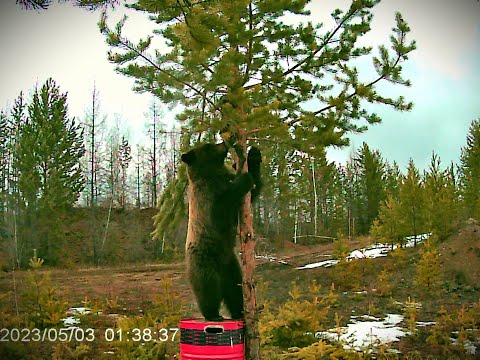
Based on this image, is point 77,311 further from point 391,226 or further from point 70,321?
point 391,226

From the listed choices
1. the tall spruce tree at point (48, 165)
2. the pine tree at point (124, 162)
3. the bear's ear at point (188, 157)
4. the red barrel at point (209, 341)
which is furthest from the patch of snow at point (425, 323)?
the pine tree at point (124, 162)

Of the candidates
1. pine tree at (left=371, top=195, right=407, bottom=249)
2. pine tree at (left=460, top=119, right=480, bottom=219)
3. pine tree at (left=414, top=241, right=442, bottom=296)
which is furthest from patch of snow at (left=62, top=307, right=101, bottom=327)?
pine tree at (left=460, top=119, right=480, bottom=219)

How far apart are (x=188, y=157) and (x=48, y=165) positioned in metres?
2.86

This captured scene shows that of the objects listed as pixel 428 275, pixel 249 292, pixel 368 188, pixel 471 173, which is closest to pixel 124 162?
pixel 368 188

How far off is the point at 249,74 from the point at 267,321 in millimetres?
1728

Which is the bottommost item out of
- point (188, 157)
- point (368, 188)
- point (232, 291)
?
point (232, 291)

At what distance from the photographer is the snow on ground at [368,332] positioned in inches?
131

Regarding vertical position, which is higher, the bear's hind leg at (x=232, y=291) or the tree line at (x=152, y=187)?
the tree line at (x=152, y=187)

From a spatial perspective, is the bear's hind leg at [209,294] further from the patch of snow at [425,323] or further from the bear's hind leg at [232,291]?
the patch of snow at [425,323]

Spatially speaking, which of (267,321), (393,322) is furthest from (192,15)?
(393,322)

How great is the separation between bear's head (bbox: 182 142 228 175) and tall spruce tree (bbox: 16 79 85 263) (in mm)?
2380

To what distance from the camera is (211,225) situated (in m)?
2.53

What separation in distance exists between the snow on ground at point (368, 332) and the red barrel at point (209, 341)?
4.26 ft

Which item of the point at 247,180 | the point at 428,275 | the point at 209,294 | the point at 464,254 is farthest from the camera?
the point at 464,254
